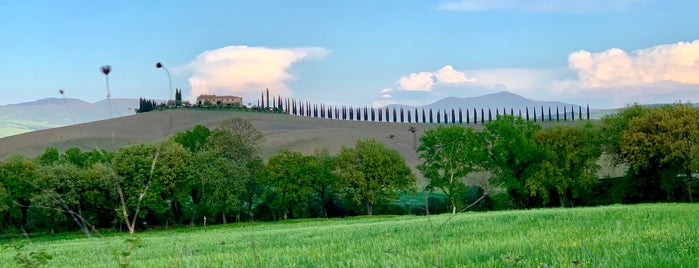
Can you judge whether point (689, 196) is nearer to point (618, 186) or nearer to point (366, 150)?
point (618, 186)

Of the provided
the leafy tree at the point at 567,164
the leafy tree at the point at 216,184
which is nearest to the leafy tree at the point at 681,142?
the leafy tree at the point at 567,164

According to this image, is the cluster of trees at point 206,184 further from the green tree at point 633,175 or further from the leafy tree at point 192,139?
the green tree at point 633,175

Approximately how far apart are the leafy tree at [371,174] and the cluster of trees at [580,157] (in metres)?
4.86

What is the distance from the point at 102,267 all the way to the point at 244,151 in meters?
79.7

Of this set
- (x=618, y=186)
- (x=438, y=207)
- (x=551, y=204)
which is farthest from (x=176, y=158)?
(x=618, y=186)

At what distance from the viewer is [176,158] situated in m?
80.0

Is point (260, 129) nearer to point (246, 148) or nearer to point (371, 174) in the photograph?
point (246, 148)

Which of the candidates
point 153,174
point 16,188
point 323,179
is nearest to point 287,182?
point 323,179

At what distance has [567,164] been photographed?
77.9 m

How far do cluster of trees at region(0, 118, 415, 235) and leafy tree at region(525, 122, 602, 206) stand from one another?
16143mm

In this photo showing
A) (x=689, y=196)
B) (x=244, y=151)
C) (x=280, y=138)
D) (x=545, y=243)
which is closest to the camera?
(x=545, y=243)

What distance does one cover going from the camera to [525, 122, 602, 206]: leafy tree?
77.0 m

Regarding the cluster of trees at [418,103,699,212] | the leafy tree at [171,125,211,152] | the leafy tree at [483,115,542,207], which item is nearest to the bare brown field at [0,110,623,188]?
the leafy tree at [171,125,211,152]

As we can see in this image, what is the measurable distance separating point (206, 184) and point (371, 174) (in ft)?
62.4
